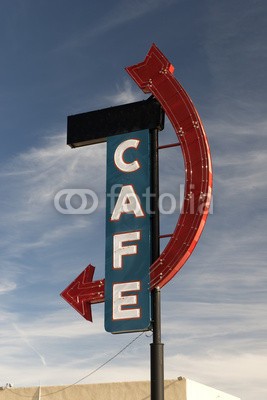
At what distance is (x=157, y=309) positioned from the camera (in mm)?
17875

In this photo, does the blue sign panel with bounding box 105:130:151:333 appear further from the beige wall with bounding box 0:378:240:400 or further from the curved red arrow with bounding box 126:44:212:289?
the beige wall with bounding box 0:378:240:400

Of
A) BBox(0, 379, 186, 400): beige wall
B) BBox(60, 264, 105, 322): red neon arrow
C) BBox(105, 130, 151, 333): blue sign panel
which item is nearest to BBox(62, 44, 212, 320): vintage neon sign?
BBox(60, 264, 105, 322): red neon arrow

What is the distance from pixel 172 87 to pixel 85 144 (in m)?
3.40

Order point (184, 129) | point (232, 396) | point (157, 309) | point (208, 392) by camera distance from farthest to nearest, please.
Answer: point (232, 396)
point (208, 392)
point (184, 129)
point (157, 309)

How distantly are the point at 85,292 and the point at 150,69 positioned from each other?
21.9ft

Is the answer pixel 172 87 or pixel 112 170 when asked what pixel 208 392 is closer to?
pixel 112 170

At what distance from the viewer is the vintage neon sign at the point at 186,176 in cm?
1803

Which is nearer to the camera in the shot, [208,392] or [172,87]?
[172,87]

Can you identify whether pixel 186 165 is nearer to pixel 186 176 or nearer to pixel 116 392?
pixel 186 176

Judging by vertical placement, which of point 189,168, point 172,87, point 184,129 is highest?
point 172,87

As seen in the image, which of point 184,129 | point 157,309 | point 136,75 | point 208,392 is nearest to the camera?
point 157,309

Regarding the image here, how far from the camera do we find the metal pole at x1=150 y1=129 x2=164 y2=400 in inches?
667

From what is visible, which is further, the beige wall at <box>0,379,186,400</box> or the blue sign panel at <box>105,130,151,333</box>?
the beige wall at <box>0,379,186,400</box>

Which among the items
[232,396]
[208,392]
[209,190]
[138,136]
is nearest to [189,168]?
[209,190]
